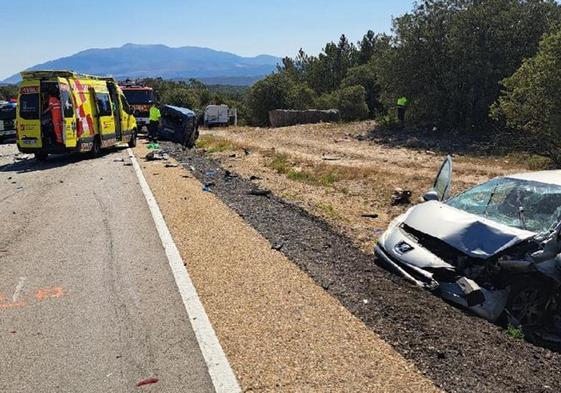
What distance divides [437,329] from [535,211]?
220 centimetres

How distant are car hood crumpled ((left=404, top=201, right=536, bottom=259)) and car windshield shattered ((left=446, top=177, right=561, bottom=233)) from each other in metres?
0.25

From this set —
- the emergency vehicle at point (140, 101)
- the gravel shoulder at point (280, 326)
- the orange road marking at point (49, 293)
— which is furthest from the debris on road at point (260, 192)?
the emergency vehicle at point (140, 101)

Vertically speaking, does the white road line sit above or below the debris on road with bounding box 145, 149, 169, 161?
above

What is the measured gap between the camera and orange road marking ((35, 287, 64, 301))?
547 cm

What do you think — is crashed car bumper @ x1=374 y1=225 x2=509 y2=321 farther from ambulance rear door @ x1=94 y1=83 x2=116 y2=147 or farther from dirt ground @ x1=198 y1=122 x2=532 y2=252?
ambulance rear door @ x1=94 y1=83 x2=116 y2=147

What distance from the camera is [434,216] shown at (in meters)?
6.53

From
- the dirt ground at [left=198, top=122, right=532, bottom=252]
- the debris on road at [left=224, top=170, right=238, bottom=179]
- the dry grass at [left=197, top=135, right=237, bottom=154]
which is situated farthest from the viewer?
the dry grass at [left=197, top=135, right=237, bottom=154]

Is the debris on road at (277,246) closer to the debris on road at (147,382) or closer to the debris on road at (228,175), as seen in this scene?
the debris on road at (147,382)

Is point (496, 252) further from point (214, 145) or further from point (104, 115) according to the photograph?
point (214, 145)

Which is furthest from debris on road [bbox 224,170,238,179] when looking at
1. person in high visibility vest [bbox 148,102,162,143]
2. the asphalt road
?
person in high visibility vest [bbox 148,102,162,143]

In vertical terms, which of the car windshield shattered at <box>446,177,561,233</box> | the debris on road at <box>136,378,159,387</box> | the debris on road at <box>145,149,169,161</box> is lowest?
the debris on road at <box>145,149,169,161</box>

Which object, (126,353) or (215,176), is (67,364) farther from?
(215,176)

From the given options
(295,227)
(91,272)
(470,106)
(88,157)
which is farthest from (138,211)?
(470,106)

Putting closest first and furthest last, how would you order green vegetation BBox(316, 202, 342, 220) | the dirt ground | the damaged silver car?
the damaged silver car, green vegetation BBox(316, 202, 342, 220), the dirt ground
